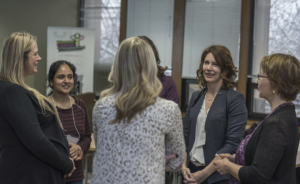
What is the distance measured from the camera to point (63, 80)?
7.31 ft

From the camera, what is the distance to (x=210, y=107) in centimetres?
204

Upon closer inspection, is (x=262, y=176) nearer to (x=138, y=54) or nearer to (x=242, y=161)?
(x=242, y=161)

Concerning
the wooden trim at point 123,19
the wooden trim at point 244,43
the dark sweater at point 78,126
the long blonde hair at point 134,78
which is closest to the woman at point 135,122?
the long blonde hair at point 134,78

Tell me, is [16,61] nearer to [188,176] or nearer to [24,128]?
[24,128]

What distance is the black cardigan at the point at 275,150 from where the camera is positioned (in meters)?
1.42

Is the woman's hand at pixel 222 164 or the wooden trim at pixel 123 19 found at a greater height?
the wooden trim at pixel 123 19

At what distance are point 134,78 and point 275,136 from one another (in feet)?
2.31

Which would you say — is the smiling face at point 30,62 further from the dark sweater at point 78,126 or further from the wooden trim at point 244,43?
the wooden trim at point 244,43

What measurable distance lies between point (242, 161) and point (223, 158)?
7.2 inches

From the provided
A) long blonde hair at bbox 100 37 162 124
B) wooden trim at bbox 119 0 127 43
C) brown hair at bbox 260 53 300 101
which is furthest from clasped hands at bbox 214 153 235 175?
wooden trim at bbox 119 0 127 43

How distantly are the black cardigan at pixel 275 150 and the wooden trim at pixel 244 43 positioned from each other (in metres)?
3.49

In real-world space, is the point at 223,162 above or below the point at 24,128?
below

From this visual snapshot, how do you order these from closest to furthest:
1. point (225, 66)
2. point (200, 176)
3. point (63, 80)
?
point (200, 176), point (225, 66), point (63, 80)

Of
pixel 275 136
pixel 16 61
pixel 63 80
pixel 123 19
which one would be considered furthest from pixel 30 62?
pixel 123 19
